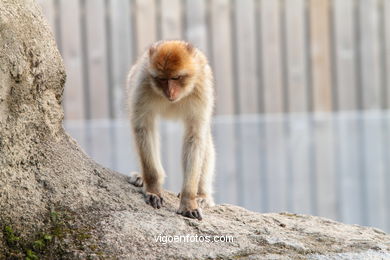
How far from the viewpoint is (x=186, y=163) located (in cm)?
600

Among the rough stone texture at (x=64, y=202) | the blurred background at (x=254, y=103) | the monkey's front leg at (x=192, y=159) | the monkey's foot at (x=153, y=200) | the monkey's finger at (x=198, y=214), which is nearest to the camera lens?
the rough stone texture at (x=64, y=202)

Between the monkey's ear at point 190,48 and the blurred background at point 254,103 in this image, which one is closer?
the monkey's ear at point 190,48

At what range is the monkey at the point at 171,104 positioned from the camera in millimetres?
5777

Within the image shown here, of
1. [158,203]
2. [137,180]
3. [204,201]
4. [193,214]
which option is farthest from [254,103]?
[193,214]

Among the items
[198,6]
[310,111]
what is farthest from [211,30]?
[310,111]

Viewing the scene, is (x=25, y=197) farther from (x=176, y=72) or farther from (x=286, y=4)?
(x=286, y=4)

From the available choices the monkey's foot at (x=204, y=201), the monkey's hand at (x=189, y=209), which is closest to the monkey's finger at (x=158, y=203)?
the monkey's hand at (x=189, y=209)

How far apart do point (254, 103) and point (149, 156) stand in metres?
3.59

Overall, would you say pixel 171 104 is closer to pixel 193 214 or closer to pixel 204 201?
pixel 204 201

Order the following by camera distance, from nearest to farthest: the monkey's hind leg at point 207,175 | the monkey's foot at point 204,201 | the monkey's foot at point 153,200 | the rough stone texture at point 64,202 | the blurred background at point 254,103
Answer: the rough stone texture at point 64,202 < the monkey's foot at point 153,200 < the monkey's foot at point 204,201 < the monkey's hind leg at point 207,175 < the blurred background at point 254,103

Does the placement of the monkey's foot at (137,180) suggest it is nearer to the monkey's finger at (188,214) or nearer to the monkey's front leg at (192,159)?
the monkey's front leg at (192,159)

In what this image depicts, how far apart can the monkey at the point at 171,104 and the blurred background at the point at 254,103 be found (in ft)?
10.2

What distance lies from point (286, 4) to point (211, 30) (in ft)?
3.09

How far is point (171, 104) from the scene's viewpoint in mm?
6098
